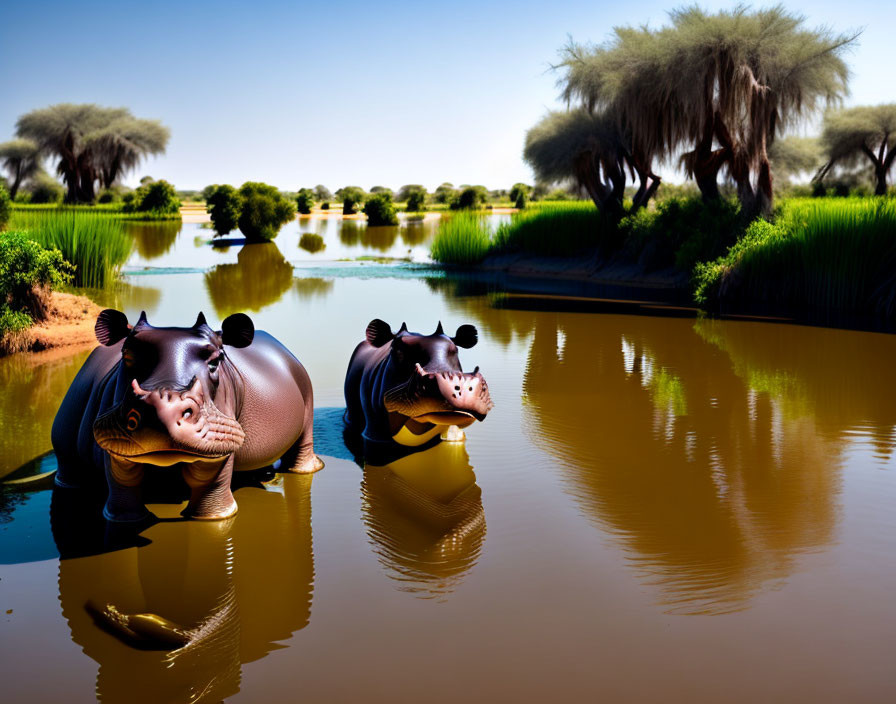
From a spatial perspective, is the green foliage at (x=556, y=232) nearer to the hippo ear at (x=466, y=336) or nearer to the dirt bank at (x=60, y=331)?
the dirt bank at (x=60, y=331)

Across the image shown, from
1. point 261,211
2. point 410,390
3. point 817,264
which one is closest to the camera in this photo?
point 410,390

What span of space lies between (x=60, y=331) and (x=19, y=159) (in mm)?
52034

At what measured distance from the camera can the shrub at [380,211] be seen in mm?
45094

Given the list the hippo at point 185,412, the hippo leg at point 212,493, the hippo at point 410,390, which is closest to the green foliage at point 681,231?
the hippo at point 410,390

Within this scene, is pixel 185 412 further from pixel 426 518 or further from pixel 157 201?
pixel 157 201

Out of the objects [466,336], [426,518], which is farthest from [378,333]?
[426,518]

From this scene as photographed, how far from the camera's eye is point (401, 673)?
2768 millimetres

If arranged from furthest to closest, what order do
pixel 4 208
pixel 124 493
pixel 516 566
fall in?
pixel 4 208, pixel 124 493, pixel 516 566

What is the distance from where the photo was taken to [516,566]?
11.9ft

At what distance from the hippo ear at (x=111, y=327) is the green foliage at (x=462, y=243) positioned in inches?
734

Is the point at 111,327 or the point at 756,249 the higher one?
the point at 756,249

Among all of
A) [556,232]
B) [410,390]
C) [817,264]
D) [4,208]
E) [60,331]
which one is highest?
[556,232]

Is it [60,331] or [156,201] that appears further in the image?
[156,201]

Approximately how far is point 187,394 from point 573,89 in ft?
66.3
